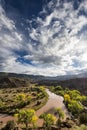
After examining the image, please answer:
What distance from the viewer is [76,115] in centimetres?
5488

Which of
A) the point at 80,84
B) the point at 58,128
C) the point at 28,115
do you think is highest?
the point at 80,84

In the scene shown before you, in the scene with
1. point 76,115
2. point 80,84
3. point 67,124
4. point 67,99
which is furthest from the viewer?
point 80,84

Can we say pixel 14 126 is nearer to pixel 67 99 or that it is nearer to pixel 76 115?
pixel 76 115

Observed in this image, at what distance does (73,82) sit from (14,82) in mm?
63200

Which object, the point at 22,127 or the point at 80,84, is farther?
the point at 80,84

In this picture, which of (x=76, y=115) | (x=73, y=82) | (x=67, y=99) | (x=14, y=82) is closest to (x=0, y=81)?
(x=14, y=82)

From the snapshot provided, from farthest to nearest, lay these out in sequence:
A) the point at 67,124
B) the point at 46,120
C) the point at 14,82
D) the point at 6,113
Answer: the point at 14,82 → the point at 6,113 → the point at 67,124 → the point at 46,120

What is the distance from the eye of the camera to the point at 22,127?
1666 inches

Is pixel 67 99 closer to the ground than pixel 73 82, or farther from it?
closer to the ground

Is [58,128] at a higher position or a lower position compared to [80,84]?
lower

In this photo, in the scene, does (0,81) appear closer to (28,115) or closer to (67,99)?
(67,99)

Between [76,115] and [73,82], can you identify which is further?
[73,82]

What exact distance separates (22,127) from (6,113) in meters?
18.2

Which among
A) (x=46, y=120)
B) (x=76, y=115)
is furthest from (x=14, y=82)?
(x=46, y=120)
